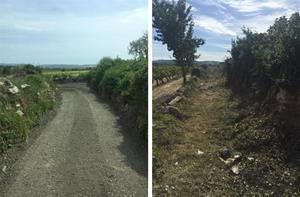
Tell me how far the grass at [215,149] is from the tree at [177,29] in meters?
0.27

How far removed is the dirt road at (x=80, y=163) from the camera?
3.08 meters

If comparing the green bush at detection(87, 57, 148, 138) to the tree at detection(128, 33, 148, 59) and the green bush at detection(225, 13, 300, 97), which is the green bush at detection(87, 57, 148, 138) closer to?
the tree at detection(128, 33, 148, 59)

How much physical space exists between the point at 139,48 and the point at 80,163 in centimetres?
171

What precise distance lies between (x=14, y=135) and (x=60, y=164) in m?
0.69

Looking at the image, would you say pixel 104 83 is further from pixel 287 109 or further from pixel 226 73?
pixel 287 109

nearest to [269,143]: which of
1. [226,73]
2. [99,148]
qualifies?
[226,73]

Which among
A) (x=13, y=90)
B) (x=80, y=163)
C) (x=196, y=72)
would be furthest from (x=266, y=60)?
(x=13, y=90)

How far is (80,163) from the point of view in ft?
11.1

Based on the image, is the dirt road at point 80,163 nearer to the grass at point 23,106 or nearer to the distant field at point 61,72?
the grass at point 23,106

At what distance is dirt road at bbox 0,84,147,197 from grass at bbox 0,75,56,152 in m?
0.19

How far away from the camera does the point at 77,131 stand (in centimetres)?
395

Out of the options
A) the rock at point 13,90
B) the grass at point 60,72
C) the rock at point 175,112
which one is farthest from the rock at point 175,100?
the rock at point 13,90

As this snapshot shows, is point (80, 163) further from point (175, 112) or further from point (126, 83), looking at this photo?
point (126, 83)

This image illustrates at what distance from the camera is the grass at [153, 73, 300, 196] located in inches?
111
